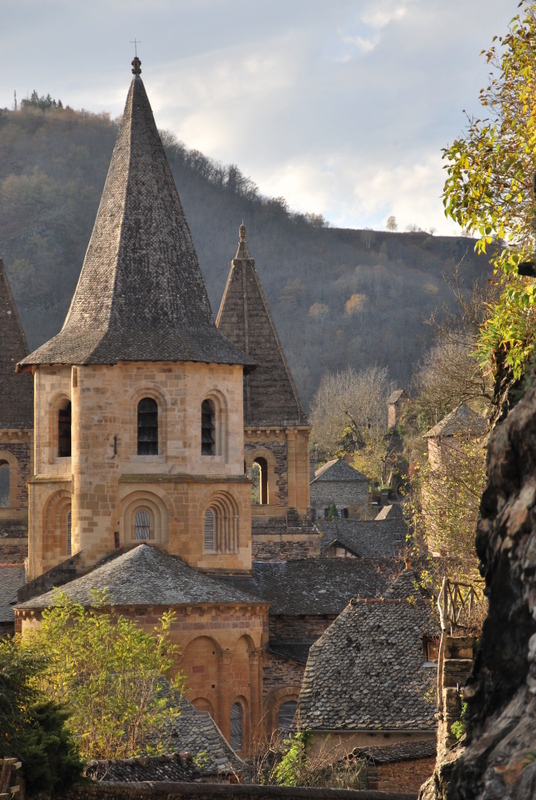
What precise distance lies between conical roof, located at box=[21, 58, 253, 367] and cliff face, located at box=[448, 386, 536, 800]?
28285mm

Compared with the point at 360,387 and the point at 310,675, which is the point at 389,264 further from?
the point at 310,675

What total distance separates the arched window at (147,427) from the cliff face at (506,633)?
2829cm

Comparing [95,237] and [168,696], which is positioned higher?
[95,237]

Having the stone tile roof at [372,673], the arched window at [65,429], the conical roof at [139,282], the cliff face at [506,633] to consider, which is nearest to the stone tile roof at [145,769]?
the stone tile roof at [372,673]

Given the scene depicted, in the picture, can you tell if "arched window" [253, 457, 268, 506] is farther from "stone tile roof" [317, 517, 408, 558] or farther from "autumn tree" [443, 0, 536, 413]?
"autumn tree" [443, 0, 536, 413]

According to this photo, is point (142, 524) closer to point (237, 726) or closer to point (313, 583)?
point (313, 583)

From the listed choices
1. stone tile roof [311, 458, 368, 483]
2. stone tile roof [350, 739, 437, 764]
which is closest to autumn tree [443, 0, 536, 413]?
stone tile roof [350, 739, 437, 764]

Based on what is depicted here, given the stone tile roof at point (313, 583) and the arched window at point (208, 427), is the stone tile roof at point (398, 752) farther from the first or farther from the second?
the arched window at point (208, 427)

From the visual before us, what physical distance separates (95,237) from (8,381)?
8815mm

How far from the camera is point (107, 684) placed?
26.9 meters

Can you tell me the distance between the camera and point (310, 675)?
3005cm

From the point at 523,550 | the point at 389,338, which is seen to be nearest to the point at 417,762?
the point at 523,550

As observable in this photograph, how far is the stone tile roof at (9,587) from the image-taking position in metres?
40.9

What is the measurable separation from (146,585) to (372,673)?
7900 mm
